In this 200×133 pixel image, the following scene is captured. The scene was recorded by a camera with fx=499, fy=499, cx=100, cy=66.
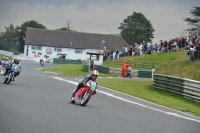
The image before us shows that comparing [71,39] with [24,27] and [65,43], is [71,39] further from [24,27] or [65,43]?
[24,27]

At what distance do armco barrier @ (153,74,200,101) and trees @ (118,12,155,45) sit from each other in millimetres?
89996

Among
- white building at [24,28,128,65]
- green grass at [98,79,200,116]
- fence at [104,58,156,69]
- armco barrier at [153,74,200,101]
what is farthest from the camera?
white building at [24,28,128,65]

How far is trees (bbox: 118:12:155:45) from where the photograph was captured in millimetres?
121750

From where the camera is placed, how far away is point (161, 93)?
30.2 m

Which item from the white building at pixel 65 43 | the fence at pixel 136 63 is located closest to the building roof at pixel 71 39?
the white building at pixel 65 43

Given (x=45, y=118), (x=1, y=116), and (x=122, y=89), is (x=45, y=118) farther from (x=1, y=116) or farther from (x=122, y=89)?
(x=122, y=89)

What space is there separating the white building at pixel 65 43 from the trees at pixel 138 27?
9735 mm

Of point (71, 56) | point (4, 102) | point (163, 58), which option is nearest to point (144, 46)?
point (163, 58)

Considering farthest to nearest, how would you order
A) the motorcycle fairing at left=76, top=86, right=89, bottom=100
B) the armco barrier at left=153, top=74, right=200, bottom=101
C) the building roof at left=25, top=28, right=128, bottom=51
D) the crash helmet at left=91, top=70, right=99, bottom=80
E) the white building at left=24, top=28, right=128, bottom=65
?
Answer: the building roof at left=25, top=28, right=128, bottom=51 < the white building at left=24, top=28, right=128, bottom=65 < the armco barrier at left=153, top=74, right=200, bottom=101 < the motorcycle fairing at left=76, top=86, right=89, bottom=100 < the crash helmet at left=91, top=70, right=99, bottom=80

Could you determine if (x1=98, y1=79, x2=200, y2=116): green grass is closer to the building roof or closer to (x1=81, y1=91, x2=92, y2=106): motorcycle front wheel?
(x1=81, y1=91, x2=92, y2=106): motorcycle front wheel

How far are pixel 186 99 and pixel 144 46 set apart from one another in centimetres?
3271

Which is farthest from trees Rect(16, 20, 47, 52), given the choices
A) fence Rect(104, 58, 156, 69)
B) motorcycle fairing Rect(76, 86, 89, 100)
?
motorcycle fairing Rect(76, 86, 89, 100)

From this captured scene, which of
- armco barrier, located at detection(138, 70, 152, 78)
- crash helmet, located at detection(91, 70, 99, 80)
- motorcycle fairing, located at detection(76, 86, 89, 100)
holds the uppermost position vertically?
crash helmet, located at detection(91, 70, 99, 80)

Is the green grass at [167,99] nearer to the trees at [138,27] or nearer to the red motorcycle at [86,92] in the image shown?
the red motorcycle at [86,92]
